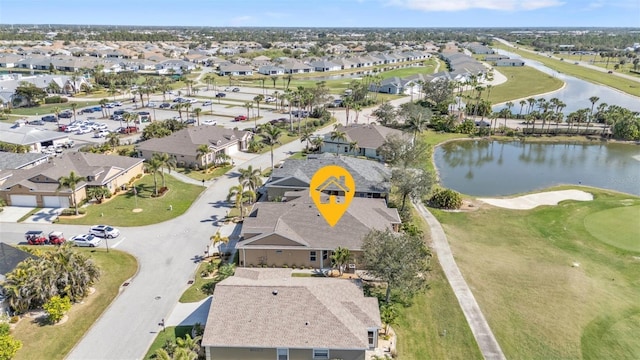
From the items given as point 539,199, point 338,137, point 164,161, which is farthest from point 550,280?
point 164,161

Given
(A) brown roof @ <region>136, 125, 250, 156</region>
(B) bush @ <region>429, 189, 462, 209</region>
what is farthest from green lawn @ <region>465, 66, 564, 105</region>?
(A) brown roof @ <region>136, 125, 250, 156</region>

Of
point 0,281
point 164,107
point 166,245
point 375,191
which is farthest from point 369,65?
point 0,281

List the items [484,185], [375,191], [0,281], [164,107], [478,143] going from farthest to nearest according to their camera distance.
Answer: [164,107] → [478,143] → [484,185] → [375,191] → [0,281]

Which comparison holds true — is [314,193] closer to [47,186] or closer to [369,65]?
[47,186]

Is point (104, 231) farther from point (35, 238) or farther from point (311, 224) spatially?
point (311, 224)

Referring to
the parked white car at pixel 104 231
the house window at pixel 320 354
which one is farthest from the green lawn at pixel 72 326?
the house window at pixel 320 354
